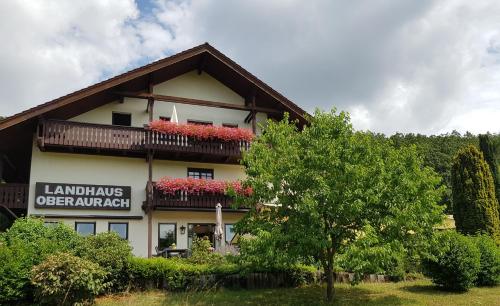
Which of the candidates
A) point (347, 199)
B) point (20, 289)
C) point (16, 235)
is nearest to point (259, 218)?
point (347, 199)

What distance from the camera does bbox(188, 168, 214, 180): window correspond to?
74.2ft

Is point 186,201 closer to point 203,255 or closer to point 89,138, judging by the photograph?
point 89,138

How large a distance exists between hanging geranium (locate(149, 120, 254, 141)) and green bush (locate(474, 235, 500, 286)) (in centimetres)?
980

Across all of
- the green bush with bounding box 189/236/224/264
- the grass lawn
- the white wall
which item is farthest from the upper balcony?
the grass lawn

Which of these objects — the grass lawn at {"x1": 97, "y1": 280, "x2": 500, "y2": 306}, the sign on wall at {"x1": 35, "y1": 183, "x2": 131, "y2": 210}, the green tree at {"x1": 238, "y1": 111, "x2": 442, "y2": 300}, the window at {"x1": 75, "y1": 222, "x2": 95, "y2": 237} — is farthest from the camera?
the window at {"x1": 75, "y1": 222, "x2": 95, "y2": 237}

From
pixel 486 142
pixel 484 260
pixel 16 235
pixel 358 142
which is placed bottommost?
pixel 484 260

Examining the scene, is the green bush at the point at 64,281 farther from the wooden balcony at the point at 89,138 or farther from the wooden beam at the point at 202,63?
the wooden beam at the point at 202,63

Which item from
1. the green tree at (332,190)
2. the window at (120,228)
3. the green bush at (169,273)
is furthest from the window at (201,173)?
the green tree at (332,190)

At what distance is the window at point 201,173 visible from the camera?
22625mm

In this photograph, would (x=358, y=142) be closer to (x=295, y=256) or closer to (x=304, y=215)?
(x=304, y=215)

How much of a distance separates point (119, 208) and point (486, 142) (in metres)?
19.8

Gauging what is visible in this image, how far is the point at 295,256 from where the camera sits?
12133 mm

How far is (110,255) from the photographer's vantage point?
44.6 feet

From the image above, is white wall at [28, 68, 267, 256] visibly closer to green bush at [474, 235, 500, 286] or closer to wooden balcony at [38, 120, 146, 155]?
wooden balcony at [38, 120, 146, 155]
